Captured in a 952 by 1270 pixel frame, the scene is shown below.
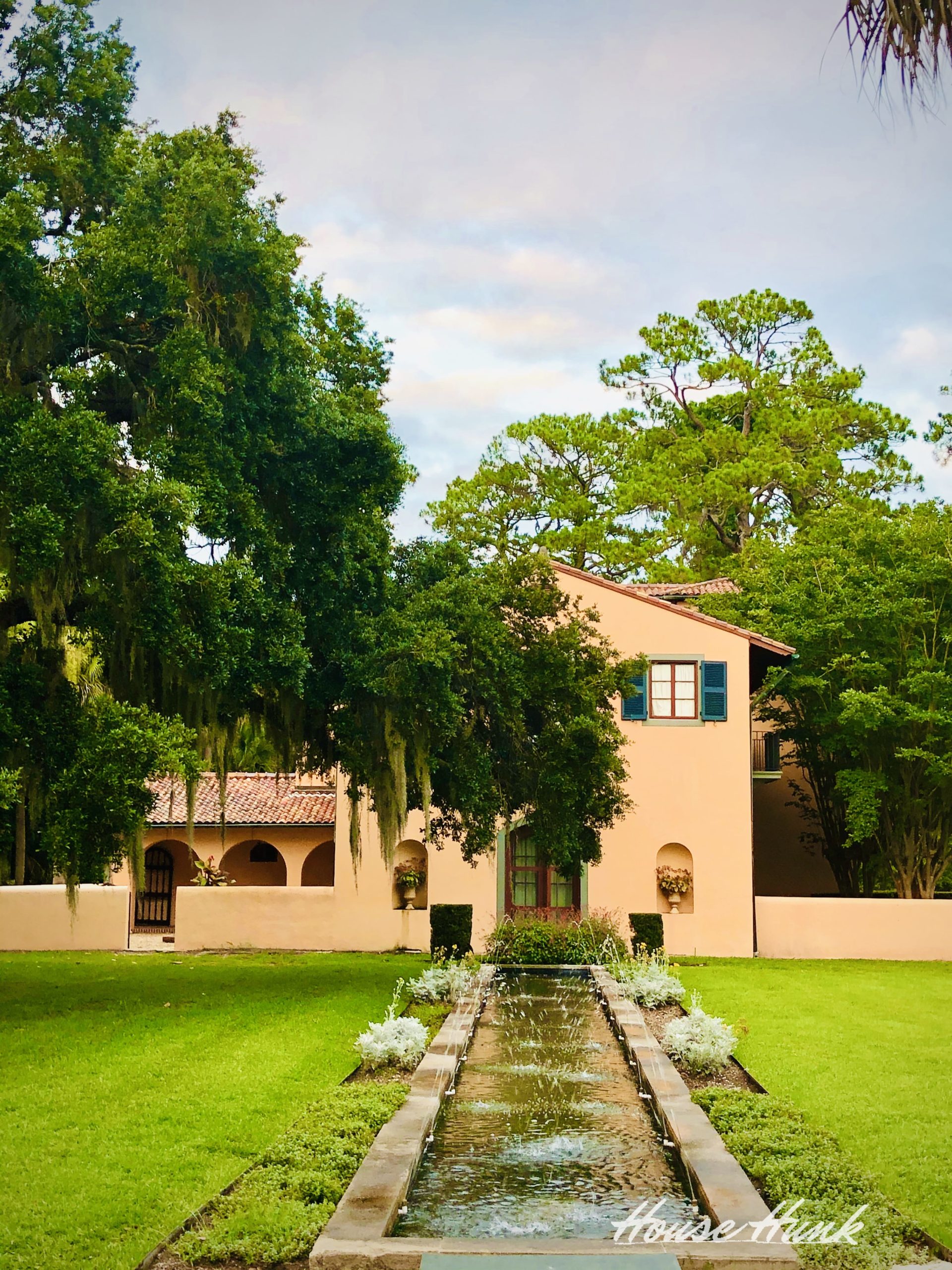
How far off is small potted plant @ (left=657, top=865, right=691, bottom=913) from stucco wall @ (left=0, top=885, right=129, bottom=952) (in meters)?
10.3

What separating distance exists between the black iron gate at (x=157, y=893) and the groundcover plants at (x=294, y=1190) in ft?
83.6

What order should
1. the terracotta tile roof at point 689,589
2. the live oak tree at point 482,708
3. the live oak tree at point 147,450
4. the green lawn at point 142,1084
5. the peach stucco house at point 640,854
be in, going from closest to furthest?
the green lawn at point 142,1084 < the live oak tree at point 147,450 < the live oak tree at point 482,708 < the peach stucco house at point 640,854 < the terracotta tile roof at point 689,589

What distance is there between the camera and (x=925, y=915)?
23.3 m

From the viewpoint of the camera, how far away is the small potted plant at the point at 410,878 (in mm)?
23812

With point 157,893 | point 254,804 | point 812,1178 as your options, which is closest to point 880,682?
point 254,804

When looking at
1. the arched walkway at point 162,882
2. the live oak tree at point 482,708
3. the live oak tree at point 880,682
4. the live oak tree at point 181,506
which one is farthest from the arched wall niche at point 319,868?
the live oak tree at point 181,506

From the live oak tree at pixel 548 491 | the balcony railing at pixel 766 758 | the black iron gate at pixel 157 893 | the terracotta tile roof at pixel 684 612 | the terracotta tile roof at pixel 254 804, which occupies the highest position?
the live oak tree at pixel 548 491

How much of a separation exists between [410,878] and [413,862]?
0.46 m

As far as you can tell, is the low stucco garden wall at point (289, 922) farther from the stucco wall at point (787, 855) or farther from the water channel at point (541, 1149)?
the water channel at point (541, 1149)

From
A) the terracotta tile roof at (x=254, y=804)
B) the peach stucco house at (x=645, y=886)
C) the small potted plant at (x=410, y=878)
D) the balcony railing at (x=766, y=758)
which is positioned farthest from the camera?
the terracotta tile roof at (x=254, y=804)

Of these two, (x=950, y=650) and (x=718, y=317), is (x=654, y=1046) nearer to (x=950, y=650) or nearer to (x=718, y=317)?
(x=950, y=650)

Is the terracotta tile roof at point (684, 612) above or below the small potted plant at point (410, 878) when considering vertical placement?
above

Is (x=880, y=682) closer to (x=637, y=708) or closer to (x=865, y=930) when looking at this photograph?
(x=865, y=930)

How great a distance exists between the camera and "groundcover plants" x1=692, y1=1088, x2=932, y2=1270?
5.48 m
